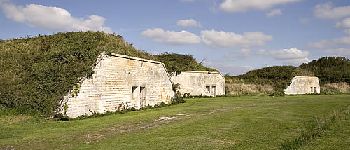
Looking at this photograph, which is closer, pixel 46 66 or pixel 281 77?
pixel 46 66

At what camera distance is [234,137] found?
11484mm

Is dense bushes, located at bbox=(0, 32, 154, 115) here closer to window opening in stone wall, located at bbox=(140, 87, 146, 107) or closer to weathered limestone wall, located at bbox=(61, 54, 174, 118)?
weathered limestone wall, located at bbox=(61, 54, 174, 118)

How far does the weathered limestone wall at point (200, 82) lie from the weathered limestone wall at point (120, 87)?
820 centimetres

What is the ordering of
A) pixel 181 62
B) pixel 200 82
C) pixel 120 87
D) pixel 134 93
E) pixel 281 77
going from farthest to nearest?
pixel 281 77, pixel 181 62, pixel 200 82, pixel 134 93, pixel 120 87

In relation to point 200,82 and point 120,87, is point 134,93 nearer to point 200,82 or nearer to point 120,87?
point 120,87

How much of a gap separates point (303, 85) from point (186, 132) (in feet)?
117

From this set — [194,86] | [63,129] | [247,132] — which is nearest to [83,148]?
[63,129]

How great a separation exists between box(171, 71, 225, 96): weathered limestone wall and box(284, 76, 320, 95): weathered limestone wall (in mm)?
9256

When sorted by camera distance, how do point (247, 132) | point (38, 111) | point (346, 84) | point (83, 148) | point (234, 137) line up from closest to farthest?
point (83, 148) < point (234, 137) < point (247, 132) < point (38, 111) < point (346, 84)

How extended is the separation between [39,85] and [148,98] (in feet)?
25.5

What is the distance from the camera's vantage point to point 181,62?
121ft

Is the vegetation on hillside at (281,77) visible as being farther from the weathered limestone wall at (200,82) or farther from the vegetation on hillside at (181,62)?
the vegetation on hillside at (181,62)

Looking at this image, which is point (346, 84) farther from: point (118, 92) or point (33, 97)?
point (33, 97)

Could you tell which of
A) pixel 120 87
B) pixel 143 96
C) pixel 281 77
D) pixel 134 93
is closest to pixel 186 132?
pixel 120 87
